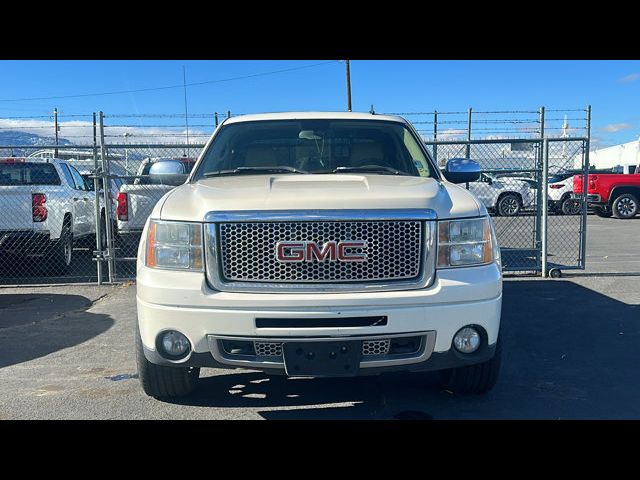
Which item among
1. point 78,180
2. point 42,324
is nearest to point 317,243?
point 42,324

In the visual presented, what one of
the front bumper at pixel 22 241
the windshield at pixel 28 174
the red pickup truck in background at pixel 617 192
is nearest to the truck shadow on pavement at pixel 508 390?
the front bumper at pixel 22 241

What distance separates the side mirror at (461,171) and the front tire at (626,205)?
15.1m

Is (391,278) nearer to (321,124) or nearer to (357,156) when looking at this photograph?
(357,156)

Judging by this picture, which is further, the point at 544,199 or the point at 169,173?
the point at 544,199

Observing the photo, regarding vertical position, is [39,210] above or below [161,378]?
above

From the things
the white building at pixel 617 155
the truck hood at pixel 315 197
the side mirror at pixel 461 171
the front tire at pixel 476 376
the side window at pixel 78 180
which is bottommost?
the front tire at pixel 476 376

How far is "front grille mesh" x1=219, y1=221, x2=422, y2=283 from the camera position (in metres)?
3.33

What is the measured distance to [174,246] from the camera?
343 cm

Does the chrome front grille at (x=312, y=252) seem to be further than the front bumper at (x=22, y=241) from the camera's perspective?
No

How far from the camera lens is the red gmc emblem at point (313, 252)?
10.9ft

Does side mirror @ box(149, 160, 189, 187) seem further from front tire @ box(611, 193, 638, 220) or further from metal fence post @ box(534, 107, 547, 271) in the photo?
front tire @ box(611, 193, 638, 220)

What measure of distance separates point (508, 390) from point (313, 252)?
1869 mm

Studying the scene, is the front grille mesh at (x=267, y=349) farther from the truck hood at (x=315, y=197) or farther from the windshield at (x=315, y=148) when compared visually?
the windshield at (x=315, y=148)

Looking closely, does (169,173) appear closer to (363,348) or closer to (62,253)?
(363,348)
